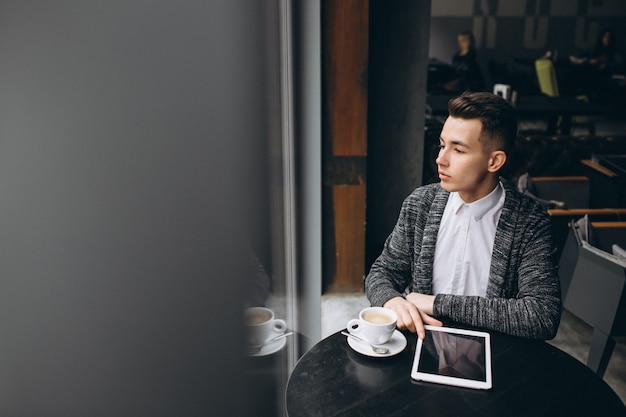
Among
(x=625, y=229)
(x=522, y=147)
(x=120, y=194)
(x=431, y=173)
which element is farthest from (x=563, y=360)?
(x=522, y=147)

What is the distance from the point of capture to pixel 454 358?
1.21m

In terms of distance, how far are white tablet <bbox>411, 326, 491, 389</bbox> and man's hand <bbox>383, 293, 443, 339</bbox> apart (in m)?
0.02

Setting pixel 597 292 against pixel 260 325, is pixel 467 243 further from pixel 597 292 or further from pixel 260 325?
pixel 597 292

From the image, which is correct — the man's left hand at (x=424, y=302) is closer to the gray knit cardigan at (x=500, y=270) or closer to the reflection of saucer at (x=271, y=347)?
the gray knit cardigan at (x=500, y=270)

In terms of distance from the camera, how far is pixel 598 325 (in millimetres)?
2248

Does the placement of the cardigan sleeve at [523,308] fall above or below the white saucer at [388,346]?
above

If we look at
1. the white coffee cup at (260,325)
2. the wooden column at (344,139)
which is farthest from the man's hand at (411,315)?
the wooden column at (344,139)

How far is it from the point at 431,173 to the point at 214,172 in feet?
9.50

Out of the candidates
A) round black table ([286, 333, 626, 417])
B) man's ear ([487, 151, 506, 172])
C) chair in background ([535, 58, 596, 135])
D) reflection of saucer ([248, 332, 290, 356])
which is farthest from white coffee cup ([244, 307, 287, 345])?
chair in background ([535, 58, 596, 135])

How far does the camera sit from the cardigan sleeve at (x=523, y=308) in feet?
4.38

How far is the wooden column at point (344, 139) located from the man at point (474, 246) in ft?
4.32

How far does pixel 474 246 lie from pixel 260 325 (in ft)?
2.37

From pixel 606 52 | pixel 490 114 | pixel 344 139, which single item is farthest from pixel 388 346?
pixel 606 52

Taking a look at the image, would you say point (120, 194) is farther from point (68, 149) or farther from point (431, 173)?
point (431, 173)
